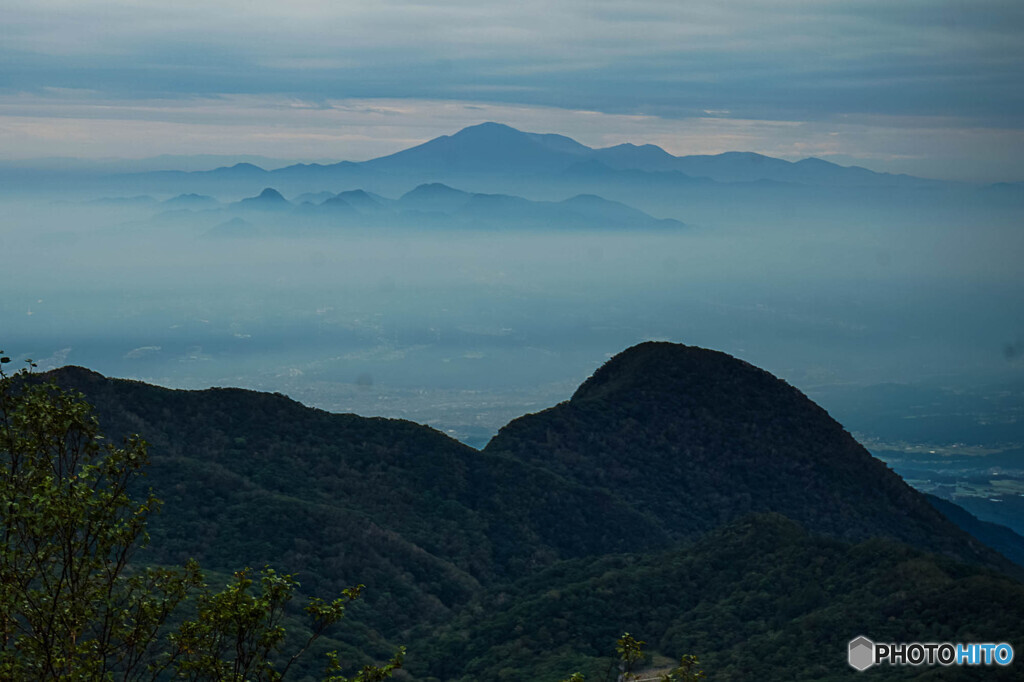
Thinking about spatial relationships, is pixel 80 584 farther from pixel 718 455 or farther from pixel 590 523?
pixel 718 455

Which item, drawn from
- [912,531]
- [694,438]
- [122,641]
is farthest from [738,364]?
[122,641]

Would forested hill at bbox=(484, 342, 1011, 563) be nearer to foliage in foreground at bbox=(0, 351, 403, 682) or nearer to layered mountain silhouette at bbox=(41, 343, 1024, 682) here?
layered mountain silhouette at bbox=(41, 343, 1024, 682)

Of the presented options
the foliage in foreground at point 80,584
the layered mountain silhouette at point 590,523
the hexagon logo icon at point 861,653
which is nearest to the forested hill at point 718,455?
the layered mountain silhouette at point 590,523

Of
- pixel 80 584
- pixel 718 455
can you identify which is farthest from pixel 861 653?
pixel 718 455

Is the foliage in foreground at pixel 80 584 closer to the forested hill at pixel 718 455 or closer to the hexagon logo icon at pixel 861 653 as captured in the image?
the hexagon logo icon at pixel 861 653

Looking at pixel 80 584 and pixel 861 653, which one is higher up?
pixel 80 584

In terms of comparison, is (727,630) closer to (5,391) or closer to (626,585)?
(626,585)

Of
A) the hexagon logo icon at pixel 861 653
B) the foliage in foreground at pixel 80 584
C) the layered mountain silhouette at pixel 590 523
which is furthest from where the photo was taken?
the layered mountain silhouette at pixel 590 523

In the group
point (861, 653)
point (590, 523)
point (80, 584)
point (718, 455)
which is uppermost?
point (80, 584)
